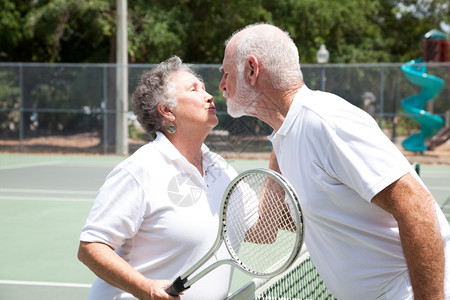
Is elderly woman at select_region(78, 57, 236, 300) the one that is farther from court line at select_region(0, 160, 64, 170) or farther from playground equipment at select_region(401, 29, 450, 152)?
playground equipment at select_region(401, 29, 450, 152)

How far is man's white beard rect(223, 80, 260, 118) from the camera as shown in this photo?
7.17 ft

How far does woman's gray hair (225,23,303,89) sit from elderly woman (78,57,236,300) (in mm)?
570

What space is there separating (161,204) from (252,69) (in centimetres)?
61

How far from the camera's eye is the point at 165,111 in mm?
2711

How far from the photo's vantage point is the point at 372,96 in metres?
17.9

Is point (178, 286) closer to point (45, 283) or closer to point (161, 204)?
point (161, 204)

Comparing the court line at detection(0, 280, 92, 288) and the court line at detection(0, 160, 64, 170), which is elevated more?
the court line at detection(0, 280, 92, 288)

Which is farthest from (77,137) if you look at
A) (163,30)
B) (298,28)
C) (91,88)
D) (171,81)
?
(171,81)

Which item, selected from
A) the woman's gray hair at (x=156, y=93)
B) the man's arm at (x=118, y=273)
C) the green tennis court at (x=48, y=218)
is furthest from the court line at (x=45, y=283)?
the man's arm at (x=118, y=273)

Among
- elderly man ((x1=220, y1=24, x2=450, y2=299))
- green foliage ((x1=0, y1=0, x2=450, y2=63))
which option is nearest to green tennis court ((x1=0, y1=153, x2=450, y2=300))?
elderly man ((x1=220, y1=24, x2=450, y2=299))

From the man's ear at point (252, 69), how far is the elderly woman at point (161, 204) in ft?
1.80

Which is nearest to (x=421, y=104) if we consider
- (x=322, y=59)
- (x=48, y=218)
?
(x=322, y=59)

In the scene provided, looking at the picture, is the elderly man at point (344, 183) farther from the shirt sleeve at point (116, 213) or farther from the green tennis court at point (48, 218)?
the green tennis court at point (48, 218)

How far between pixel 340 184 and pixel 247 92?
0.43 meters
